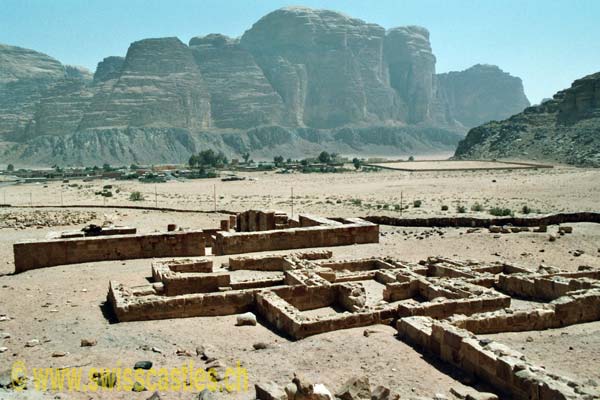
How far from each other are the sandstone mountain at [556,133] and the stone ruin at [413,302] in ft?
211

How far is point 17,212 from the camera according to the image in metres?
37.6

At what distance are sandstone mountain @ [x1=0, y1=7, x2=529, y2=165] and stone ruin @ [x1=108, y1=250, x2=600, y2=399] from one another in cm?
12492

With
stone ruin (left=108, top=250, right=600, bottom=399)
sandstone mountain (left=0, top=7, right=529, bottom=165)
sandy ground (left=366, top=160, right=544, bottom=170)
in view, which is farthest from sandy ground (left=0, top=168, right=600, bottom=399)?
sandstone mountain (left=0, top=7, right=529, bottom=165)

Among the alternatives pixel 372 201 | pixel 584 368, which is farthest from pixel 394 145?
pixel 584 368

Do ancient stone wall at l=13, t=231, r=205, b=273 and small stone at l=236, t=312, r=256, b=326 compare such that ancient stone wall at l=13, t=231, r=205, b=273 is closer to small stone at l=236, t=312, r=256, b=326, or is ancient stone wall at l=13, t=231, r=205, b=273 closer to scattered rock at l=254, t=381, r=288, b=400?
small stone at l=236, t=312, r=256, b=326

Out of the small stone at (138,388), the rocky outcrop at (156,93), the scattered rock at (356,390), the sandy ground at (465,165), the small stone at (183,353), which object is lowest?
the small stone at (183,353)

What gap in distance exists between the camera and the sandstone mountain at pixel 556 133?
3142 inches

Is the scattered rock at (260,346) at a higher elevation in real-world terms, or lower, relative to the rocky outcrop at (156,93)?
lower

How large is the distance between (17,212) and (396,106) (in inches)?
6875

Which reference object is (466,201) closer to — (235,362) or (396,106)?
(235,362)

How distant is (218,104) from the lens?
6570 inches

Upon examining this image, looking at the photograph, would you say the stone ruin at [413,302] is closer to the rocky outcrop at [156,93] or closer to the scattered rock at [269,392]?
the scattered rock at [269,392]

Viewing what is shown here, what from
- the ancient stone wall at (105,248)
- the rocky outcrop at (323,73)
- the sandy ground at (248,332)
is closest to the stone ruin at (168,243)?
the ancient stone wall at (105,248)

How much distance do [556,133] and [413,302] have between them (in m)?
86.8
